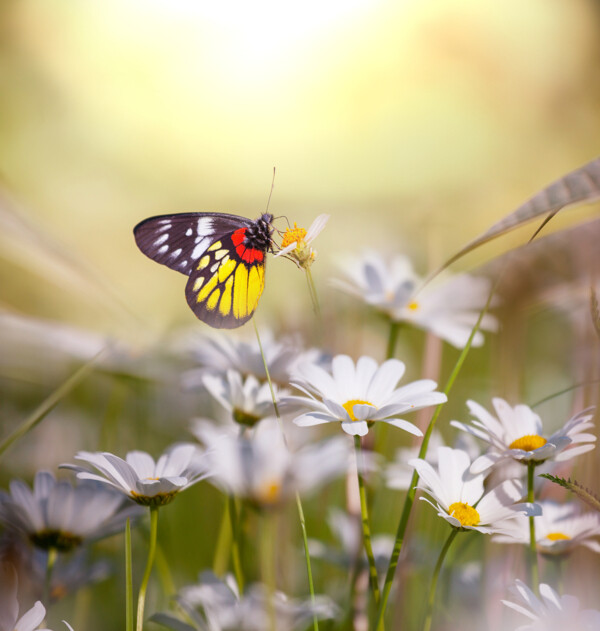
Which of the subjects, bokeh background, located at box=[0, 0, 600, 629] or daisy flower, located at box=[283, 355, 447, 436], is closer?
daisy flower, located at box=[283, 355, 447, 436]

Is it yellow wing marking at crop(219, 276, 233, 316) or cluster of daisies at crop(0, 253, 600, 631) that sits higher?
yellow wing marking at crop(219, 276, 233, 316)

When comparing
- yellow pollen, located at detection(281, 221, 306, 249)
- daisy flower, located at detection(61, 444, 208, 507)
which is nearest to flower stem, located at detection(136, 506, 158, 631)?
daisy flower, located at detection(61, 444, 208, 507)

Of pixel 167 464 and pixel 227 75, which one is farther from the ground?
pixel 227 75

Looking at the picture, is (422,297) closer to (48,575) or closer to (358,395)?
(358,395)

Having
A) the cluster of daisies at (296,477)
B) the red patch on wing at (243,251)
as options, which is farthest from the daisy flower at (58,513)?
the red patch on wing at (243,251)

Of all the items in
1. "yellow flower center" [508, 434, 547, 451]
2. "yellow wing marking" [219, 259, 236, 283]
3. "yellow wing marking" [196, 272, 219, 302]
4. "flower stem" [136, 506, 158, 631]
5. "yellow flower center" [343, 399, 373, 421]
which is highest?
"yellow wing marking" [219, 259, 236, 283]

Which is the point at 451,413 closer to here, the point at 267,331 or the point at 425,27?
the point at 267,331

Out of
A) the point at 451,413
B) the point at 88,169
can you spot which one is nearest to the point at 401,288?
the point at 451,413

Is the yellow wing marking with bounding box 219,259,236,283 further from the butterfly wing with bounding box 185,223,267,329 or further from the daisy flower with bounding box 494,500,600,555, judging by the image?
the daisy flower with bounding box 494,500,600,555
